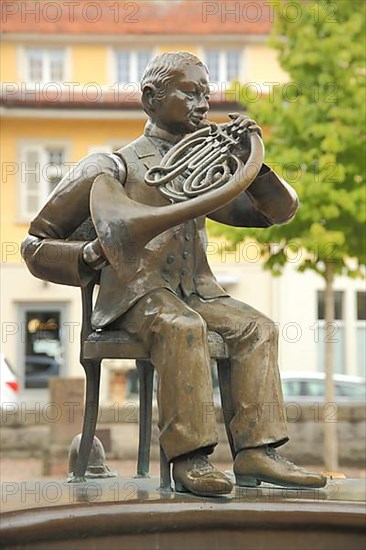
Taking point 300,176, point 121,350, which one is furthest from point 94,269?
point 300,176

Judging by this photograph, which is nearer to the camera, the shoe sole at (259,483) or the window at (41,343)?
the shoe sole at (259,483)

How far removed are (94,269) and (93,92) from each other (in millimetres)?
19505

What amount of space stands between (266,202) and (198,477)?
4.04 feet

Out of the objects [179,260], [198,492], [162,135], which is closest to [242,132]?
[162,135]

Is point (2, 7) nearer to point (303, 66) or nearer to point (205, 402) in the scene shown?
point (303, 66)

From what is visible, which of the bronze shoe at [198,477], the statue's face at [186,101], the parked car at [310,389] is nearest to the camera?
the bronze shoe at [198,477]

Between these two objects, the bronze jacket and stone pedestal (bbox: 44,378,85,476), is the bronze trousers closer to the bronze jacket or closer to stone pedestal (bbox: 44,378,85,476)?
the bronze jacket

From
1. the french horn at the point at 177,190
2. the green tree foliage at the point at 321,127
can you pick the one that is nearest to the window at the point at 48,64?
the green tree foliage at the point at 321,127

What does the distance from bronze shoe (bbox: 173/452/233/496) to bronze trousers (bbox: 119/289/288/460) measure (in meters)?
0.05

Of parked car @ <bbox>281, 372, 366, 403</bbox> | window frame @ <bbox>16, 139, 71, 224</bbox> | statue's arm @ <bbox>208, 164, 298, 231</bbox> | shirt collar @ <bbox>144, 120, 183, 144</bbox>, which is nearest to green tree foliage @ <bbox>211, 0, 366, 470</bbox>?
parked car @ <bbox>281, 372, 366, 403</bbox>

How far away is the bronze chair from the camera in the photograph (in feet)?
14.3

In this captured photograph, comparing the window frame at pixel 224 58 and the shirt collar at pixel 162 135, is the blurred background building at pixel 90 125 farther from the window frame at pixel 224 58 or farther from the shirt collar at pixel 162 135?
the shirt collar at pixel 162 135

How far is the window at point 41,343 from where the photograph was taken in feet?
73.5

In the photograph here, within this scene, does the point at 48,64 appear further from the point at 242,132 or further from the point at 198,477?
the point at 198,477
